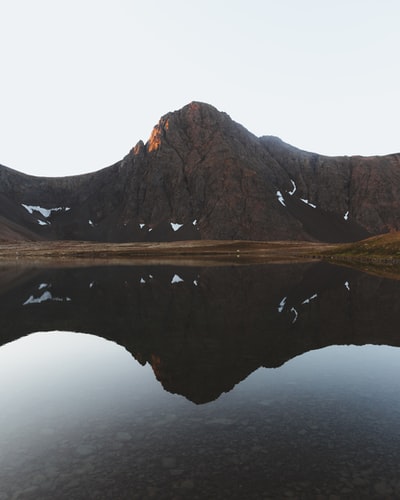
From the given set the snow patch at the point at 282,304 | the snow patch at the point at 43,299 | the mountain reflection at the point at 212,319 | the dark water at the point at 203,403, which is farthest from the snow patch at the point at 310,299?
the snow patch at the point at 43,299

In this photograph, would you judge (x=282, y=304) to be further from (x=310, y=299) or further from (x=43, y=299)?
(x=43, y=299)

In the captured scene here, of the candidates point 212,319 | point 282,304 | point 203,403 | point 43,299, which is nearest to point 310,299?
point 282,304

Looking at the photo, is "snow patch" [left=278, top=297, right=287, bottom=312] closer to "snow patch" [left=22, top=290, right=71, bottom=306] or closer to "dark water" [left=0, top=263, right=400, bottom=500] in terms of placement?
"dark water" [left=0, top=263, right=400, bottom=500]

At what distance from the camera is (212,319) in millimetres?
30922

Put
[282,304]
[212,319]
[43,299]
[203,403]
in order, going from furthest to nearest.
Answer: [43,299] → [282,304] → [212,319] → [203,403]

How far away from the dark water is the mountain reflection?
0.51ft

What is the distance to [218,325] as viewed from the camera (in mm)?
28719

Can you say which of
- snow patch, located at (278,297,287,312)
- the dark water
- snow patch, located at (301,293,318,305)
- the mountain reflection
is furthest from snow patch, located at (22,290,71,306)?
snow patch, located at (301,293,318,305)

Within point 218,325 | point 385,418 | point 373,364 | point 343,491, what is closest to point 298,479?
point 343,491

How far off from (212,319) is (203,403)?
15.6 metres

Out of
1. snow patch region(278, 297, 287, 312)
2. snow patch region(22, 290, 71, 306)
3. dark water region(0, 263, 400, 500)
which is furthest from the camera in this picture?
snow patch region(22, 290, 71, 306)

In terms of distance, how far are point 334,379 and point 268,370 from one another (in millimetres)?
3021

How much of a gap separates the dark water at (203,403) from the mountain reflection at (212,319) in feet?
0.51

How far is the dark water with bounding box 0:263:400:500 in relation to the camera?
1012cm
